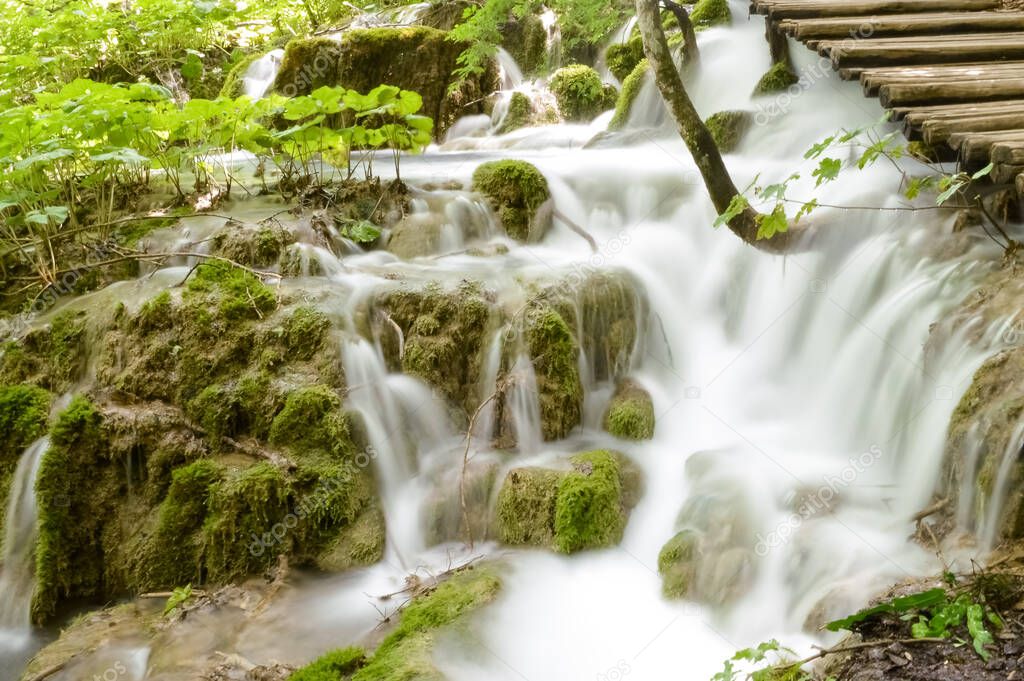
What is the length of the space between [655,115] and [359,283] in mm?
4762

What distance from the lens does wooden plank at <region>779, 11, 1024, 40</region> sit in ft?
19.5

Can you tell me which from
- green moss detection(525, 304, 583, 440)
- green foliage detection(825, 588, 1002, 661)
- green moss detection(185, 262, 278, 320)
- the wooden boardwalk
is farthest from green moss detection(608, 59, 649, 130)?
green foliage detection(825, 588, 1002, 661)

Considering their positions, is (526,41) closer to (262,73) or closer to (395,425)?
(262,73)

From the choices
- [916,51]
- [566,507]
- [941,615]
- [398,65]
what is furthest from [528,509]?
[398,65]

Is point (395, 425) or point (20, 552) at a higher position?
point (395, 425)

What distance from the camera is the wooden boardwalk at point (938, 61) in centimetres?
439

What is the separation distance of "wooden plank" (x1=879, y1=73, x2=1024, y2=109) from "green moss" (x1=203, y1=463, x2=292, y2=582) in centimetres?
445

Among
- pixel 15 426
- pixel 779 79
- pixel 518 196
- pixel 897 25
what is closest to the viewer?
pixel 15 426

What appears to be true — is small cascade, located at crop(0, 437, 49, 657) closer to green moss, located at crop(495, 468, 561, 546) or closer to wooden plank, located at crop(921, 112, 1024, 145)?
green moss, located at crop(495, 468, 561, 546)

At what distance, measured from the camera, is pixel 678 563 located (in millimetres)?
4012

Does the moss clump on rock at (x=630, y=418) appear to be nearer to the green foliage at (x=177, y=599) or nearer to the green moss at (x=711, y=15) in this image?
the green foliage at (x=177, y=599)

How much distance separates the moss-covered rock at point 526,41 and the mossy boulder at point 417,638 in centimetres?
896

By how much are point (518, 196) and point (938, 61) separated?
3.30m

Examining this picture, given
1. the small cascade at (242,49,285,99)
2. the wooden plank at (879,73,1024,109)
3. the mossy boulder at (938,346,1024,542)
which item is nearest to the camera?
the mossy boulder at (938,346,1024,542)
